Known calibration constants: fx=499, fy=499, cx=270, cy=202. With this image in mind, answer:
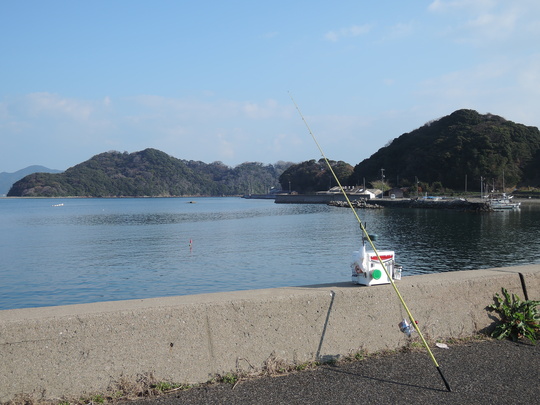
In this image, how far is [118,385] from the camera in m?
4.33

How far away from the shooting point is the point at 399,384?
455 centimetres

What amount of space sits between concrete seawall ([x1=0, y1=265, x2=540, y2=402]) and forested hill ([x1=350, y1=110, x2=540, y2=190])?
138521mm

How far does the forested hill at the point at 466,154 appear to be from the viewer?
13525 centimetres

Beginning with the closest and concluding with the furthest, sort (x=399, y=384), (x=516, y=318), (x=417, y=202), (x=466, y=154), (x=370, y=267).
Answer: (x=399, y=384) < (x=370, y=267) < (x=516, y=318) < (x=417, y=202) < (x=466, y=154)

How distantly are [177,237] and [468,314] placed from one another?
4338cm

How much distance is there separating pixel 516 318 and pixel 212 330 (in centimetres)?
367

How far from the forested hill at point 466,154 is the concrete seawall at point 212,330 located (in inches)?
5454

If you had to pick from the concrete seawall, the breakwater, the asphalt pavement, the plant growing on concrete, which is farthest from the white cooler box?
the breakwater

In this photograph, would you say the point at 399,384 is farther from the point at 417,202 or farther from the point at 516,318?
the point at 417,202

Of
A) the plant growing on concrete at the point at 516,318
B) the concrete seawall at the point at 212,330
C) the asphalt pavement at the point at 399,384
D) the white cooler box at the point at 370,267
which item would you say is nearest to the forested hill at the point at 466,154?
the plant growing on concrete at the point at 516,318

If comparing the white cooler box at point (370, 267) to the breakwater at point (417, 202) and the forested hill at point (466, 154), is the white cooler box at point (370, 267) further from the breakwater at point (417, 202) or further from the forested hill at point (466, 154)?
the forested hill at point (466, 154)

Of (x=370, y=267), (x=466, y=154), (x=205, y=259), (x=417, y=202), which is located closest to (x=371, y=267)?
(x=370, y=267)

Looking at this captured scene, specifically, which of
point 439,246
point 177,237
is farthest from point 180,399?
point 177,237

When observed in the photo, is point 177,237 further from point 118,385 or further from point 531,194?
point 531,194
